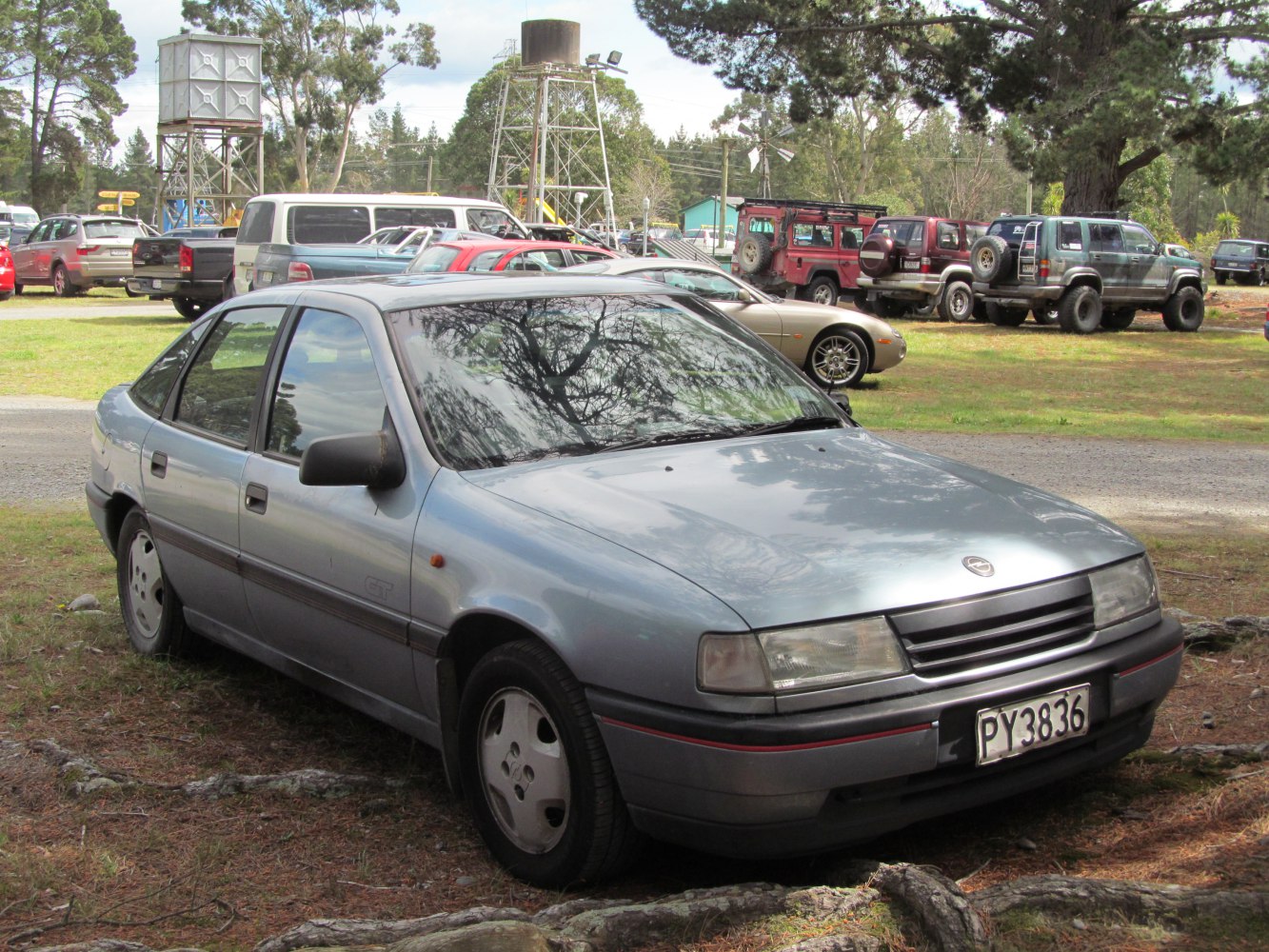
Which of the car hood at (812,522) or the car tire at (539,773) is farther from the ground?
the car hood at (812,522)

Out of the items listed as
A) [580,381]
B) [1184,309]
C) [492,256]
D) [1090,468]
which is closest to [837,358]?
[492,256]

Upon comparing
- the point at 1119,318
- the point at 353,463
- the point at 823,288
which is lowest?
the point at 353,463

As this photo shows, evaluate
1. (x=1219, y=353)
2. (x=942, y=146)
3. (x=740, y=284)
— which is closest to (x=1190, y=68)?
(x=1219, y=353)

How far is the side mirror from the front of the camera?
3.65 m

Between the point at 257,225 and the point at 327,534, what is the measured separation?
17.5 metres

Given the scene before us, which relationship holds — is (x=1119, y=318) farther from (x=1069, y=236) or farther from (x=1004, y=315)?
(x=1069, y=236)

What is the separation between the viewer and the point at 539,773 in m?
3.26

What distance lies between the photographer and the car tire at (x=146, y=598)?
16.6 ft

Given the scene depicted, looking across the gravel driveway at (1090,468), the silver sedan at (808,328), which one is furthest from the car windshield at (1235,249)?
the gravel driveway at (1090,468)

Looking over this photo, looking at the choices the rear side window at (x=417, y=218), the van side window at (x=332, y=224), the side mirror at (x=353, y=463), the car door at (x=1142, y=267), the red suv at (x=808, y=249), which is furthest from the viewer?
the red suv at (x=808, y=249)

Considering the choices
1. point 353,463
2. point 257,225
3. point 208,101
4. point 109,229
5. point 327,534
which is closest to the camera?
point 353,463

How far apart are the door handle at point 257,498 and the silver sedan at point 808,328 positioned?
9833 millimetres

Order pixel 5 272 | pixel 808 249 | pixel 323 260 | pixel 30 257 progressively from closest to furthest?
pixel 323 260, pixel 808 249, pixel 5 272, pixel 30 257

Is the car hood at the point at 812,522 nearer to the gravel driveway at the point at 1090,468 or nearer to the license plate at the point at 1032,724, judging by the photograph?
the license plate at the point at 1032,724
